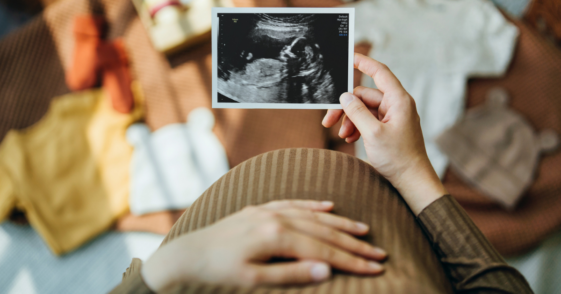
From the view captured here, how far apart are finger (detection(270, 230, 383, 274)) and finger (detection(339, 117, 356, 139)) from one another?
0.31 metres

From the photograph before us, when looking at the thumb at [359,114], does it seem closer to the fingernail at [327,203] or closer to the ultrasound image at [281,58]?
the ultrasound image at [281,58]

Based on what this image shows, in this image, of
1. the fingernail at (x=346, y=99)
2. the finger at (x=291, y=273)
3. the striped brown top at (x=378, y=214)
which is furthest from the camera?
the fingernail at (x=346, y=99)

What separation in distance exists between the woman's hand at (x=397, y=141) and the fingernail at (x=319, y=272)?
260 millimetres

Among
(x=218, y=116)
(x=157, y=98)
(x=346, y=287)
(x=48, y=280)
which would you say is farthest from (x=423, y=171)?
(x=48, y=280)

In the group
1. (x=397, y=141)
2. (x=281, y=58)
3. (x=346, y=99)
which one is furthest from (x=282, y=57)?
(x=397, y=141)

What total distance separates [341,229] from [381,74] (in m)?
0.31

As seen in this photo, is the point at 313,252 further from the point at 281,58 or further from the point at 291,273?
the point at 281,58

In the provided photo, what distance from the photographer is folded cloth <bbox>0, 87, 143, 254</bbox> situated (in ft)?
3.77

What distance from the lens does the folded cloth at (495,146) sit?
1136mm

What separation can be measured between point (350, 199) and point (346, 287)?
6.3 inches

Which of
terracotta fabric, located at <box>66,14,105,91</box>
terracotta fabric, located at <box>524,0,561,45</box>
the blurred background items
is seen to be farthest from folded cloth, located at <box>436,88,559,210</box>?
terracotta fabric, located at <box>66,14,105,91</box>

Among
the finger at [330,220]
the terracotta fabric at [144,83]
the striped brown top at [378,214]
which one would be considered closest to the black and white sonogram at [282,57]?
the striped brown top at [378,214]

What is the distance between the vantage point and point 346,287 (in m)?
0.42

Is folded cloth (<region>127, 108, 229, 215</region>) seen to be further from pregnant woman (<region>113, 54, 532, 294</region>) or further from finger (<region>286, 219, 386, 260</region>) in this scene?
finger (<region>286, 219, 386, 260</region>)
